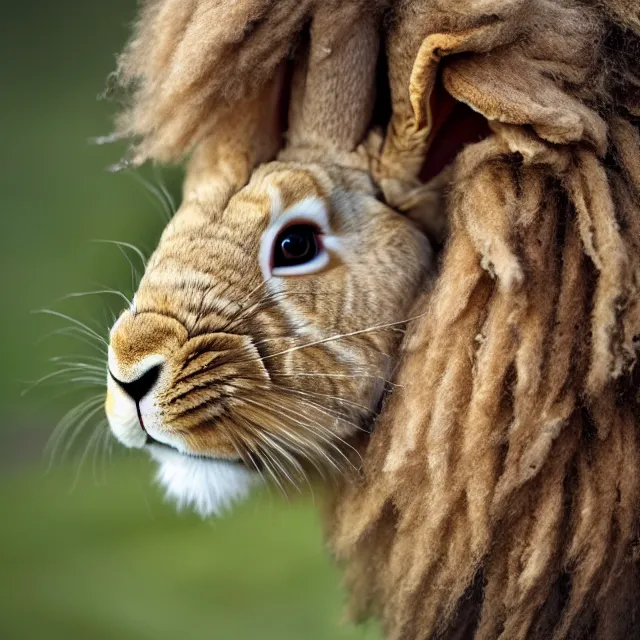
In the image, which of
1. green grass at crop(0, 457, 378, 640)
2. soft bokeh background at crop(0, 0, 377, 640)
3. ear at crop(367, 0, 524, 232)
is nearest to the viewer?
ear at crop(367, 0, 524, 232)

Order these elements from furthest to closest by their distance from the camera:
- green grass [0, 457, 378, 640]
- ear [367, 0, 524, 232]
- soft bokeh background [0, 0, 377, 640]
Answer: soft bokeh background [0, 0, 377, 640], green grass [0, 457, 378, 640], ear [367, 0, 524, 232]

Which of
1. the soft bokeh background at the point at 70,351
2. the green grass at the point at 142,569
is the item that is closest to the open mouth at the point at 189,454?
the green grass at the point at 142,569

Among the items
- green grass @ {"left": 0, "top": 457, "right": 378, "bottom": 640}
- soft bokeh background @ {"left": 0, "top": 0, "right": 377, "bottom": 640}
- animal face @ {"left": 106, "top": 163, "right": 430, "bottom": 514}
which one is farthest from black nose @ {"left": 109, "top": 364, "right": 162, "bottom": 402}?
soft bokeh background @ {"left": 0, "top": 0, "right": 377, "bottom": 640}

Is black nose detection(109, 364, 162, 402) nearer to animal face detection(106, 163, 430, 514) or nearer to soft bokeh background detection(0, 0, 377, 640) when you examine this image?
animal face detection(106, 163, 430, 514)

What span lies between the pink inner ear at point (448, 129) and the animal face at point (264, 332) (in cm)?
4

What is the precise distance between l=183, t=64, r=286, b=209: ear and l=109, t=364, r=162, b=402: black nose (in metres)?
0.11

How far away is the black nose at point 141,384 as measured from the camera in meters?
0.41

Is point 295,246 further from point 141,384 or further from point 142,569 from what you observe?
point 142,569

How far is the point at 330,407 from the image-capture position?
16.8 inches

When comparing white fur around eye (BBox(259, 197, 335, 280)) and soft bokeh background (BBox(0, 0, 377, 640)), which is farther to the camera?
soft bokeh background (BBox(0, 0, 377, 640))

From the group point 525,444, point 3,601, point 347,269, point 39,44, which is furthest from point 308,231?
point 39,44

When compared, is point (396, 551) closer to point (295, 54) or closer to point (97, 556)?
point (295, 54)

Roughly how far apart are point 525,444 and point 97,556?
721mm

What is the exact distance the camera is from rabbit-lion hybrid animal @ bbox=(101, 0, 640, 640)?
1.32 ft
